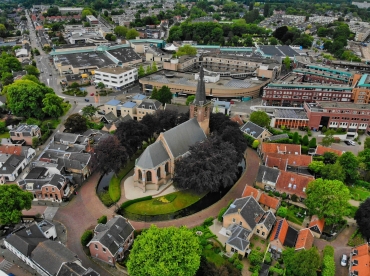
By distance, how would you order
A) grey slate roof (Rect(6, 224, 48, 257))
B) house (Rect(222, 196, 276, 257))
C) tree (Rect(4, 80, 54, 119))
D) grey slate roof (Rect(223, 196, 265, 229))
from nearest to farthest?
grey slate roof (Rect(6, 224, 48, 257))
house (Rect(222, 196, 276, 257))
grey slate roof (Rect(223, 196, 265, 229))
tree (Rect(4, 80, 54, 119))

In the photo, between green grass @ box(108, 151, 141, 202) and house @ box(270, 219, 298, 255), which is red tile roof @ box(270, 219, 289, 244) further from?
green grass @ box(108, 151, 141, 202)

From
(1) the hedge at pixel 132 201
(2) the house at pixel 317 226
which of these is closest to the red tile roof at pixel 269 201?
(2) the house at pixel 317 226

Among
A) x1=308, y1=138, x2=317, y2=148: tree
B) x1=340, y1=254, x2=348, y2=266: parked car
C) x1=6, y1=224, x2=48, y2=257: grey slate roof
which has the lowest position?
x1=340, y1=254, x2=348, y2=266: parked car

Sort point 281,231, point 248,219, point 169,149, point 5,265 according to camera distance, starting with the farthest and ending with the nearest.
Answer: point 169,149 < point 248,219 < point 281,231 < point 5,265

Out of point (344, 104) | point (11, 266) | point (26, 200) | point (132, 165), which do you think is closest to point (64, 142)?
point (132, 165)

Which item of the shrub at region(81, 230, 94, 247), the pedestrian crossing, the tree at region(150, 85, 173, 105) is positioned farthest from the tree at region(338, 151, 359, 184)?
the pedestrian crossing

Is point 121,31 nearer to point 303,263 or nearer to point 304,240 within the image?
point 304,240

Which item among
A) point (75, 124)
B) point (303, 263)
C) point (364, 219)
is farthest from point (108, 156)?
point (364, 219)
